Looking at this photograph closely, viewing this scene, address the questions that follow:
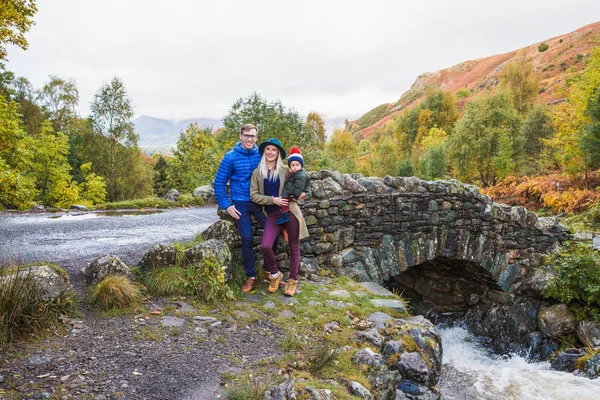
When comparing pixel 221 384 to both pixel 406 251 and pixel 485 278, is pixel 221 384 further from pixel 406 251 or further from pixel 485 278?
pixel 485 278

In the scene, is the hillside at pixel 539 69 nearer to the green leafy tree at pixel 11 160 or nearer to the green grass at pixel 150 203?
the green grass at pixel 150 203

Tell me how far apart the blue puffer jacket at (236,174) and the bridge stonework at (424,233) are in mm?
1557

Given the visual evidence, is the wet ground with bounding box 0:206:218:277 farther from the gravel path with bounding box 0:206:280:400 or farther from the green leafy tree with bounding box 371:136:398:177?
the green leafy tree with bounding box 371:136:398:177

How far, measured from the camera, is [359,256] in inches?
296

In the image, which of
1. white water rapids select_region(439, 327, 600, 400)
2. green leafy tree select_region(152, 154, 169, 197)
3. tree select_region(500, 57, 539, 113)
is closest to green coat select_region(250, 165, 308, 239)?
white water rapids select_region(439, 327, 600, 400)

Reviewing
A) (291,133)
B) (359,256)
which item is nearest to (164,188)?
(291,133)

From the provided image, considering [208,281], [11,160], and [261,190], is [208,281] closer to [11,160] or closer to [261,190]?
[261,190]

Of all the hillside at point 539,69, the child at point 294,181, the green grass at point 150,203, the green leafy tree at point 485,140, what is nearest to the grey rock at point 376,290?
the child at point 294,181

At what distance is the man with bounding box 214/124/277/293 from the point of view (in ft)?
17.6

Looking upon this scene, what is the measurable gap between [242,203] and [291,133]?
464 inches

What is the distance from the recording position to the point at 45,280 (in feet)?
13.3

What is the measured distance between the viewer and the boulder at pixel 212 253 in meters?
5.26

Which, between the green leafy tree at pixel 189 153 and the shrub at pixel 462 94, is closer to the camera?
the green leafy tree at pixel 189 153

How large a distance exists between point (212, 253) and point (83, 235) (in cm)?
352
